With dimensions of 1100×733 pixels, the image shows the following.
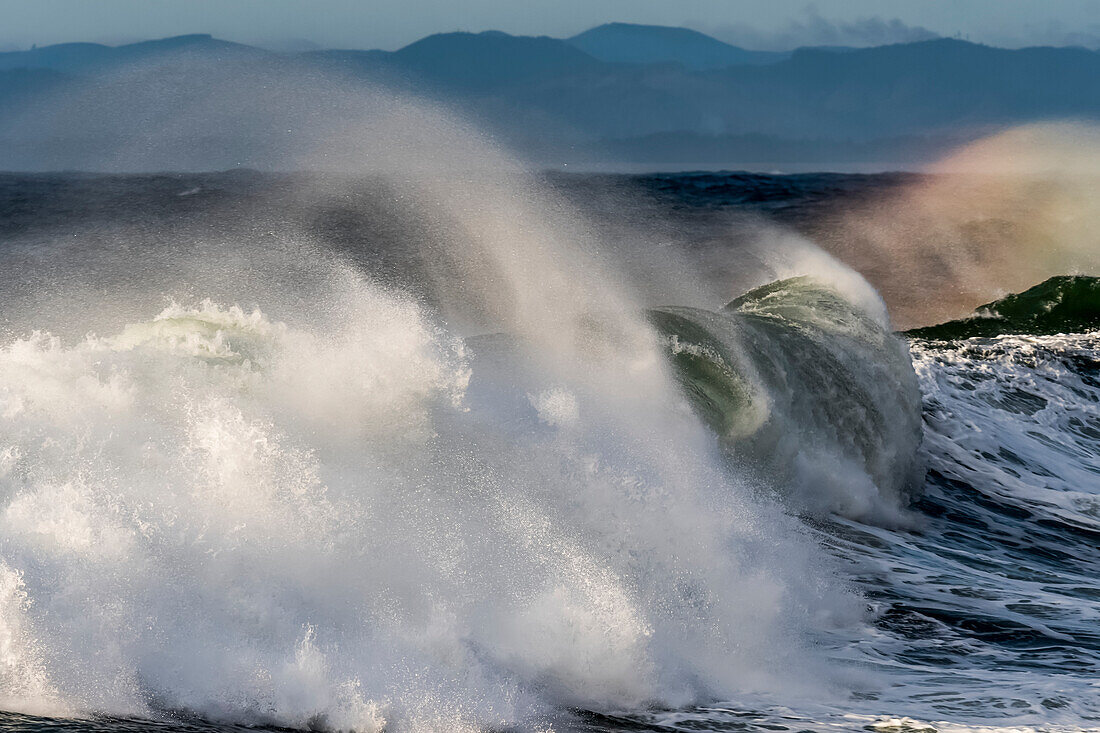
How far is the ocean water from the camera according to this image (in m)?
6.10

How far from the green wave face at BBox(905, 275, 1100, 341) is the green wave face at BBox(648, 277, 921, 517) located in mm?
7943

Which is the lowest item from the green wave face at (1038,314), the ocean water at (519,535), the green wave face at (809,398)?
the ocean water at (519,535)

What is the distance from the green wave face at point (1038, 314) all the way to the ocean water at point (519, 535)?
8.88 m

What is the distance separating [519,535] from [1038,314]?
20527mm

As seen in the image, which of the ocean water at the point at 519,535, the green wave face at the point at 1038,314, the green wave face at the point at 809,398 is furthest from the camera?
the green wave face at the point at 1038,314

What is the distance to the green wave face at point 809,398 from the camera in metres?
12.2

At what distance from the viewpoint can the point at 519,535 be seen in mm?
7637

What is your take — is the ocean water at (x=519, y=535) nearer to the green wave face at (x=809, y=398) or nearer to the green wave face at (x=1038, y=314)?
the green wave face at (x=809, y=398)

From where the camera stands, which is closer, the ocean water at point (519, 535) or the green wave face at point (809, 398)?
the ocean water at point (519, 535)

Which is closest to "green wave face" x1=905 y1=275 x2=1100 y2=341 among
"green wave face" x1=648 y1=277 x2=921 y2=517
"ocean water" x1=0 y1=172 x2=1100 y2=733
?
"green wave face" x1=648 y1=277 x2=921 y2=517

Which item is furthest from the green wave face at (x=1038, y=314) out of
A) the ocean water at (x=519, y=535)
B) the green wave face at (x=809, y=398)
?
the ocean water at (x=519, y=535)

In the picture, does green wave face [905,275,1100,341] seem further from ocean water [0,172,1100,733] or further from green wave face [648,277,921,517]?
ocean water [0,172,1100,733]

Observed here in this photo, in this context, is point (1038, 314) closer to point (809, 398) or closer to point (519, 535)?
point (809, 398)

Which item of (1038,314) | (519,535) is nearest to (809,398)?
(519,535)
